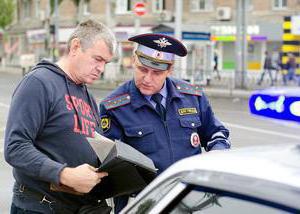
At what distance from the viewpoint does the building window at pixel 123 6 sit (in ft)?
148

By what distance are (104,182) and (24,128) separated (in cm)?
44

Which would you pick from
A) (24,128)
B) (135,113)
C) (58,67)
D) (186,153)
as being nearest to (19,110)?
(24,128)

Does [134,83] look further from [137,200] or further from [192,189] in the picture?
[192,189]

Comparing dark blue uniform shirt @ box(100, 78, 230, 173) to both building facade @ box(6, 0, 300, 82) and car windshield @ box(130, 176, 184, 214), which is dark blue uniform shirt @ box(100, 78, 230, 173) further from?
building facade @ box(6, 0, 300, 82)

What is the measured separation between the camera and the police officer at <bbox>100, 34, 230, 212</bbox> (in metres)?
3.41

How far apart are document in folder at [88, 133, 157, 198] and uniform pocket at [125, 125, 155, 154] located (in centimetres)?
37

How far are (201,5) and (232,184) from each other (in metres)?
40.8

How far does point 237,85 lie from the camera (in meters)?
26.8

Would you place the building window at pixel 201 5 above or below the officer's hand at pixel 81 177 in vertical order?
above

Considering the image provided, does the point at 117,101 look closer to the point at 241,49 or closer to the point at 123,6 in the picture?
the point at 241,49

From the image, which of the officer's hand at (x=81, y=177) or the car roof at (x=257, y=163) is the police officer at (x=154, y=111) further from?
the car roof at (x=257, y=163)

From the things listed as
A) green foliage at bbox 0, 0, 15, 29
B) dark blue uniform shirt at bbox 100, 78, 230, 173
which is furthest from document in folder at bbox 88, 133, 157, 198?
green foliage at bbox 0, 0, 15, 29

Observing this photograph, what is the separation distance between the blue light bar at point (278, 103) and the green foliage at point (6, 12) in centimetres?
5299

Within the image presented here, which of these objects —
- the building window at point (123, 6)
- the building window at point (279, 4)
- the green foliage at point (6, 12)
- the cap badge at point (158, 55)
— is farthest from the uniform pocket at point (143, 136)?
the green foliage at point (6, 12)
